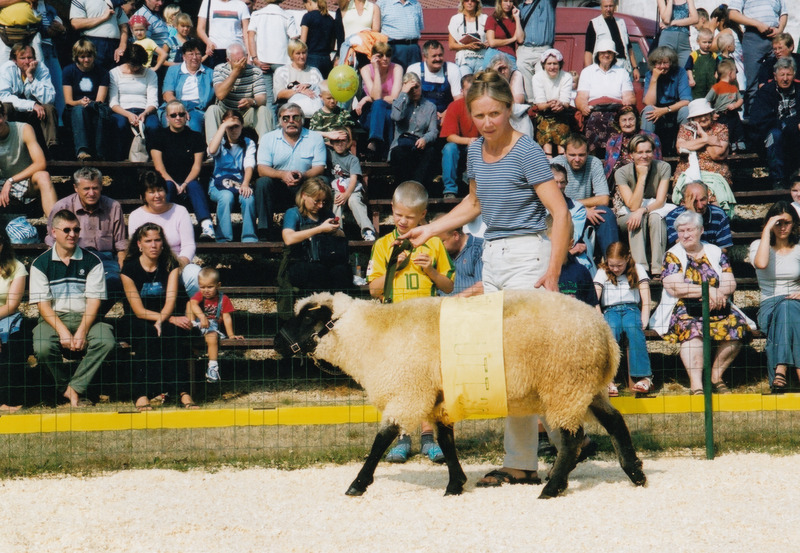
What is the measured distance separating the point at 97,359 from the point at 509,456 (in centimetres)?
381

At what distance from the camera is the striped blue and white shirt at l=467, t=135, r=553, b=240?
6.50 meters

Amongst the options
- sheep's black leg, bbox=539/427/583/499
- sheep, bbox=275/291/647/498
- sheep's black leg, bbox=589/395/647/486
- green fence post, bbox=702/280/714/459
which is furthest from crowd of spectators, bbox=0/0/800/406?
sheep's black leg, bbox=539/427/583/499

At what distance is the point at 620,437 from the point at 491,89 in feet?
7.78

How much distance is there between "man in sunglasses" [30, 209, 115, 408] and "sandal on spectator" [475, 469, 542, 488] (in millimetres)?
3630

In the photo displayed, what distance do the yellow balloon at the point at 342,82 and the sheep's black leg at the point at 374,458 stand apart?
6252 millimetres

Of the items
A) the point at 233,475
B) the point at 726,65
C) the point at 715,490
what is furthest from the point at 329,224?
the point at 726,65

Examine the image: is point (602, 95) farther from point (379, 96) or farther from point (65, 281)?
point (65, 281)

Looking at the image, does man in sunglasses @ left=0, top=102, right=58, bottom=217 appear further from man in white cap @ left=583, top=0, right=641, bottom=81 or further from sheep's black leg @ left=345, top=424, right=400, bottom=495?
man in white cap @ left=583, top=0, right=641, bottom=81

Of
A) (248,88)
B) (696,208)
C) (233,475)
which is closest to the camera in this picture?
(233,475)

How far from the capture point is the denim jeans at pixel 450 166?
1174cm

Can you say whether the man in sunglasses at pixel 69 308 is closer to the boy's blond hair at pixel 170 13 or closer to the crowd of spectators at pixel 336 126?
the crowd of spectators at pixel 336 126

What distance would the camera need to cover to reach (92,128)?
11875mm

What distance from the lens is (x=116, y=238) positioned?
9977mm

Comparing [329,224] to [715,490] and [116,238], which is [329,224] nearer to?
[116,238]
